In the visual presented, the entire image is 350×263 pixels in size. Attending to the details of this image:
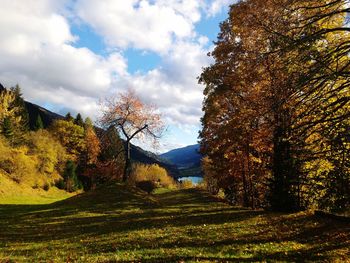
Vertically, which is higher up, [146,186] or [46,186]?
[146,186]

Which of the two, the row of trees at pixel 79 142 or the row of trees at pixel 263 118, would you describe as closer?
the row of trees at pixel 263 118

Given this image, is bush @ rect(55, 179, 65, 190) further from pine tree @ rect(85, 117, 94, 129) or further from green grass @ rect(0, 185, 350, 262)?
green grass @ rect(0, 185, 350, 262)

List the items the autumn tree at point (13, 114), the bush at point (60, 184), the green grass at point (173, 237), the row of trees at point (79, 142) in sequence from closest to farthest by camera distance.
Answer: the green grass at point (173, 237), the row of trees at point (79, 142), the bush at point (60, 184), the autumn tree at point (13, 114)

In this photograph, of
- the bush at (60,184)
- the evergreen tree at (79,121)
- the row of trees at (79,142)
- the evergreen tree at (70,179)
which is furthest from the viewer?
the evergreen tree at (79,121)

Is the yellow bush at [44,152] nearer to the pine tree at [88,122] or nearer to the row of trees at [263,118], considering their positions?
the pine tree at [88,122]

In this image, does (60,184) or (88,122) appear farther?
(88,122)

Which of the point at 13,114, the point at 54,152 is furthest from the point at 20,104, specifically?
the point at 54,152

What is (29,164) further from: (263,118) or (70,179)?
(263,118)

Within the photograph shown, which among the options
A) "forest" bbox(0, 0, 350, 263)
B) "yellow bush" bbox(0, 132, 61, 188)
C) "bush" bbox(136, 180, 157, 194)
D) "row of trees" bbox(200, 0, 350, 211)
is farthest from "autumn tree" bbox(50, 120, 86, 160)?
"row of trees" bbox(200, 0, 350, 211)

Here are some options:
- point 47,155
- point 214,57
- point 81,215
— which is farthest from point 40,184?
point 214,57

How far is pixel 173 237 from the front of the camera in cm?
1752

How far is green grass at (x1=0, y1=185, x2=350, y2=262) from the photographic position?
1386 centimetres

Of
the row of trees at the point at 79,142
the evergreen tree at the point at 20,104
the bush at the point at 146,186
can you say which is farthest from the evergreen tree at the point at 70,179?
the bush at the point at 146,186

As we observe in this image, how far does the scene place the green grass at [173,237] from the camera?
13.9 metres
